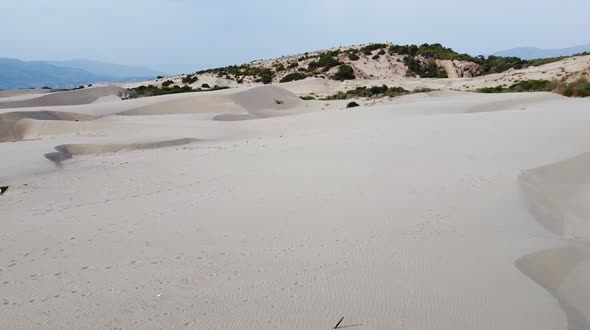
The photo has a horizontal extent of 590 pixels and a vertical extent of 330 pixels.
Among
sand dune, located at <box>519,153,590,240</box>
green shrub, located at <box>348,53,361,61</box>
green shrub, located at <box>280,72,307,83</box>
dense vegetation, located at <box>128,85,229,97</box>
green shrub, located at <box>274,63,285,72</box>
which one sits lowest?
sand dune, located at <box>519,153,590,240</box>

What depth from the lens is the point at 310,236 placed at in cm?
475

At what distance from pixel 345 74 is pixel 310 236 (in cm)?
3756

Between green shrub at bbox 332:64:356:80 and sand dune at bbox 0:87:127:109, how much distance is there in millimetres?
17874

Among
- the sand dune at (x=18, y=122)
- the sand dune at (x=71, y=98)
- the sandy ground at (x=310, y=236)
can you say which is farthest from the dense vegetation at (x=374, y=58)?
the sandy ground at (x=310, y=236)

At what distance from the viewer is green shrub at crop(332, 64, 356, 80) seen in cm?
4088

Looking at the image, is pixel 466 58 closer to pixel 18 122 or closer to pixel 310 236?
pixel 18 122

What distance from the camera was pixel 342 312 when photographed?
332 cm

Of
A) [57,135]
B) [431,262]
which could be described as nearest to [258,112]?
[57,135]

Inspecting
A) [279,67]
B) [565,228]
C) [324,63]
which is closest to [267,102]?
[324,63]

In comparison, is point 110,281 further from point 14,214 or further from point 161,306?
point 14,214

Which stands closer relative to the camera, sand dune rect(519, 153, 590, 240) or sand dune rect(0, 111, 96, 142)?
sand dune rect(519, 153, 590, 240)

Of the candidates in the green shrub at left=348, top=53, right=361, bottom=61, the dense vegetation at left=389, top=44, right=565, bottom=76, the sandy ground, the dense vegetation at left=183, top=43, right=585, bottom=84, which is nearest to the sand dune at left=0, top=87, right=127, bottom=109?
the dense vegetation at left=183, top=43, right=585, bottom=84

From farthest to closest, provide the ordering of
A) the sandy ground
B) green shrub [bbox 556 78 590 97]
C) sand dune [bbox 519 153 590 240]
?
green shrub [bbox 556 78 590 97] < sand dune [bbox 519 153 590 240] < the sandy ground

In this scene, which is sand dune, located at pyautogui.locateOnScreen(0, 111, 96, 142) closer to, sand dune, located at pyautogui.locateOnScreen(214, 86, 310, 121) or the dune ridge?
sand dune, located at pyautogui.locateOnScreen(214, 86, 310, 121)
